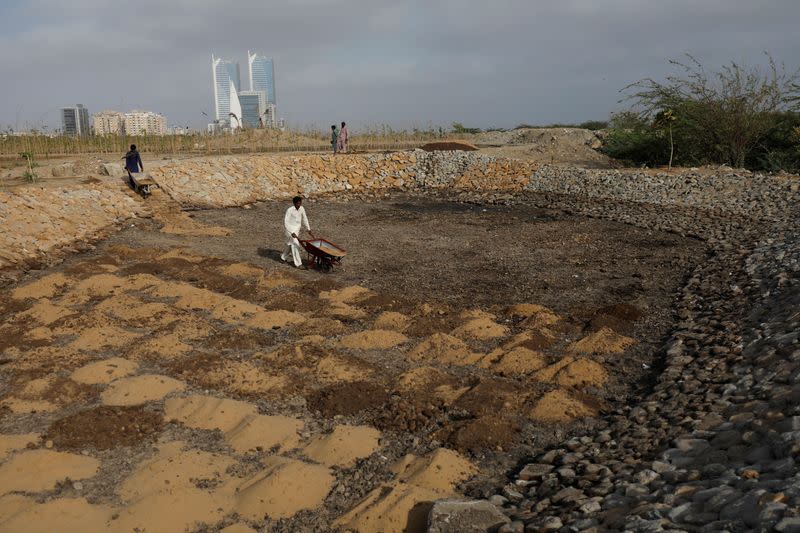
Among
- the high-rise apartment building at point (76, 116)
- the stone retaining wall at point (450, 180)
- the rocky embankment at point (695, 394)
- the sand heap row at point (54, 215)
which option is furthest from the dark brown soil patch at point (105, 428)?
the high-rise apartment building at point (76, 116)

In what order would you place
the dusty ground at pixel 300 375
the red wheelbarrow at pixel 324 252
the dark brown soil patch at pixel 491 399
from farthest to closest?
the red wheelbarrow at pixel 324 252 → the dark brown soil patch at pixel 491 399 → the dusty ground at pixel 300 375

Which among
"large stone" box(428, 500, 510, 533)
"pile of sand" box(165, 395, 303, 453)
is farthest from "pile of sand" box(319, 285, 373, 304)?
"large stone" box(428, 500, 510, 533)

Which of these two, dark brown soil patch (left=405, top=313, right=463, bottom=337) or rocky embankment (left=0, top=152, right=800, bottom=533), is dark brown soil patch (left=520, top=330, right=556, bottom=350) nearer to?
dark brown soil patch (left=405, top=313, right=463, bottom=337)

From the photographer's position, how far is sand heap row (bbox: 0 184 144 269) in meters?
10.9

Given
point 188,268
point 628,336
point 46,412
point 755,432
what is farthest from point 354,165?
point 755,432

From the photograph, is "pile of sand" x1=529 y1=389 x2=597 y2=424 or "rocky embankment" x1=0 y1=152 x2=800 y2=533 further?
"pile of sand" x1=529 y1=389 x2=597 y2=424

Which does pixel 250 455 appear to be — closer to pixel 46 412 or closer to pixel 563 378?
pixel 46 412

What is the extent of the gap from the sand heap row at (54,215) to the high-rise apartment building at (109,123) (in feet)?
43.6

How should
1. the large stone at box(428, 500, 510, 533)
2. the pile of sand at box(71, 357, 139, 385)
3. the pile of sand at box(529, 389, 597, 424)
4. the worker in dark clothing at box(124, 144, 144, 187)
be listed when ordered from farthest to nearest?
1. the worker in dark clothing at box(124, 144, 144, 187)
2. the pile of sand at box(71, 357, 139, 385)
3. the pile of sand at box(529, 389, 597, 424)
4. the large stone at box(428, 500, 510, 533)

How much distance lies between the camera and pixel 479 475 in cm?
473

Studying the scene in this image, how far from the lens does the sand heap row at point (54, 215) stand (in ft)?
35.6

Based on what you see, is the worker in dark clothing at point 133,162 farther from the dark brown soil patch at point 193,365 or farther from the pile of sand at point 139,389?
the pile of sand at point 139,389

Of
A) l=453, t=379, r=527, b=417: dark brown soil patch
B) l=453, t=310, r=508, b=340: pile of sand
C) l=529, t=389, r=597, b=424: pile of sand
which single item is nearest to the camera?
l=529, t=389, r=597, b=424: pile of sand

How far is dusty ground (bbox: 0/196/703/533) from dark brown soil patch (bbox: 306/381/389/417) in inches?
0.8
